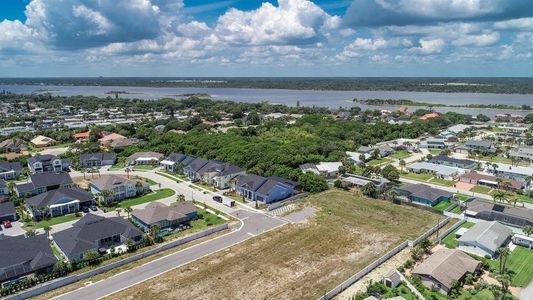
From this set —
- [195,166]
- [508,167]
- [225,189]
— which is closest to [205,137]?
[195,166]

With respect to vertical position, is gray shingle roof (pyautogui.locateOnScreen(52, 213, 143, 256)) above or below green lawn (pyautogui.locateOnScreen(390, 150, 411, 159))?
above

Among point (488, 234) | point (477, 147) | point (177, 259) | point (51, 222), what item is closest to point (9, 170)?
point (51, 222)

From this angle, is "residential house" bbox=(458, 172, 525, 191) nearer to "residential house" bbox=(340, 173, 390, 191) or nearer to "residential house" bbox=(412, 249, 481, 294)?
"residential house" bbox=(340, 173, 390, 191)

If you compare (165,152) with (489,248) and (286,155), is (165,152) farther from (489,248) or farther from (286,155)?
(489,248)

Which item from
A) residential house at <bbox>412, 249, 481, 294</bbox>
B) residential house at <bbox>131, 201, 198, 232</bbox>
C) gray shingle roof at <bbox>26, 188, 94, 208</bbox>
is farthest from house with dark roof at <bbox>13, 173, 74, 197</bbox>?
residential house at <bbox>412, 249, 481, 294</bbox>

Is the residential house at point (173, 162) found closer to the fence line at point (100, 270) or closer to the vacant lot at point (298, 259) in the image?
the fence line at point (100, 270)

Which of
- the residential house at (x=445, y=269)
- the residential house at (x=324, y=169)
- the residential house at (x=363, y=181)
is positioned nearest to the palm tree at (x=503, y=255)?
the residential house at (x=445, y=269)

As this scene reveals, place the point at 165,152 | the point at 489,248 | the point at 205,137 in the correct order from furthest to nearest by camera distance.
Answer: the point at 205,137 < the point at 165,152 < the point at 489,248
